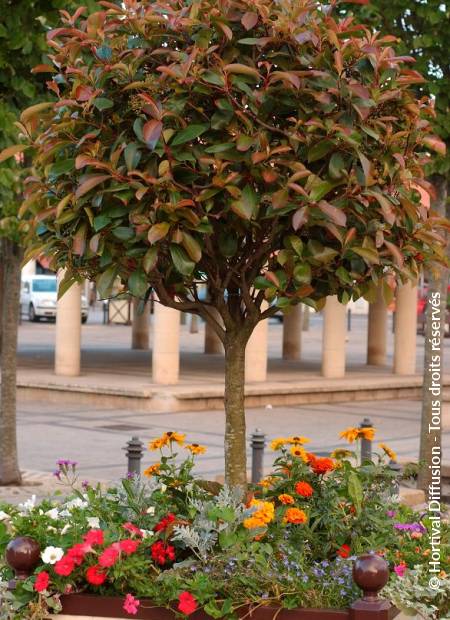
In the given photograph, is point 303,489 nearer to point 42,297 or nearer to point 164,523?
point 164,523

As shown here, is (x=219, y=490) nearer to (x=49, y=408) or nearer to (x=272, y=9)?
(x=272, y=9)

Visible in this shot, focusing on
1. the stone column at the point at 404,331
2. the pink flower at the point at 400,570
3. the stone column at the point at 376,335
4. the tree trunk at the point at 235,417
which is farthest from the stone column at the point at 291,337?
the pink flower at the point at 400,570

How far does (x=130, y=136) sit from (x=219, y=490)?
173cm

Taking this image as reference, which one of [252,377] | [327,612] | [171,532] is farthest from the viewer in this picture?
[252,377]

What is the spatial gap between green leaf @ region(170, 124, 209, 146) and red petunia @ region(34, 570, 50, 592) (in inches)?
77.9

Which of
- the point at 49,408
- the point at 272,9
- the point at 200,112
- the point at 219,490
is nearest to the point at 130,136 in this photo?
the point at 200,112

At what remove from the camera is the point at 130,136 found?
239 inches

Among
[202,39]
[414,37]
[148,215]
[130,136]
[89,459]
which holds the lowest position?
[89,459]

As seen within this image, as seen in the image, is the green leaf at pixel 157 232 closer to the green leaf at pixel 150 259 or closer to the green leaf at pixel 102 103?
the green leaf at pixel 150 259

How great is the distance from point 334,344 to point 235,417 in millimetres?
19900

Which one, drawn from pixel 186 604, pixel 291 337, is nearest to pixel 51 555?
pixel 186 604

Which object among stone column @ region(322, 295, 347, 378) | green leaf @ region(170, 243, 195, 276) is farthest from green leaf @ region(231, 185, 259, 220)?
stone column @ region(322, 295, 347, 378)

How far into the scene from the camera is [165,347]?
23.0 meters

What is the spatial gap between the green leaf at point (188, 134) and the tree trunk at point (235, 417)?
1163mm
